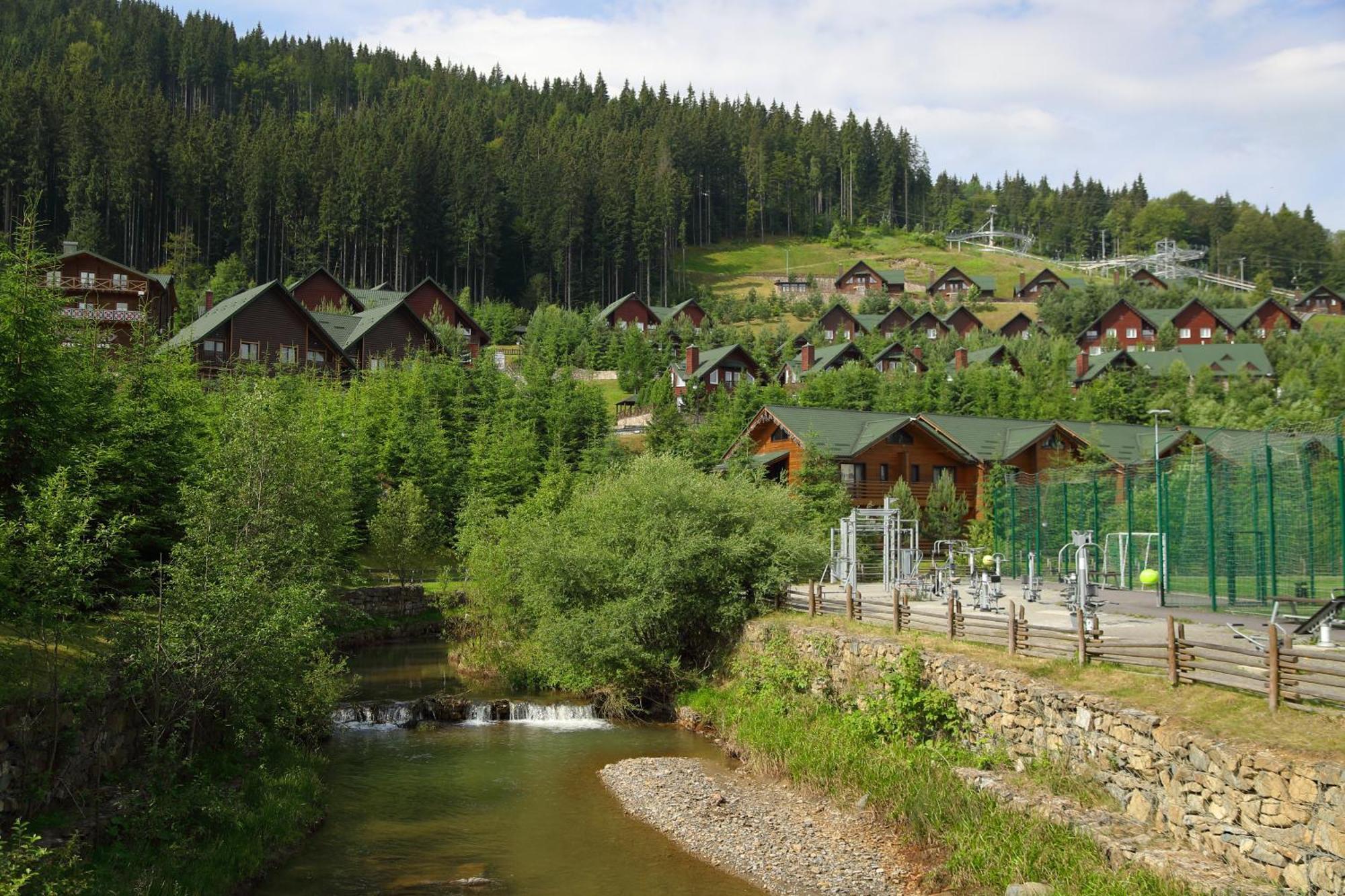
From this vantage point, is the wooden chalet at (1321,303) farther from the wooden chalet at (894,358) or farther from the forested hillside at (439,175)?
the wooden chalet at (894,358)

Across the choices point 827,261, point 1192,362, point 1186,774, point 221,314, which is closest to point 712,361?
point 221,314

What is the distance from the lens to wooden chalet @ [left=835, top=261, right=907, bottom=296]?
119 meters

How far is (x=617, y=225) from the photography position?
11069cm

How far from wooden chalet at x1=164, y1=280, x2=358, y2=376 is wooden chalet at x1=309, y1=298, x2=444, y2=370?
241 centimetres

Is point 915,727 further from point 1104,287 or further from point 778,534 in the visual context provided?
point 1104,287

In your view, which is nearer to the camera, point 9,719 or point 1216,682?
point 9,719

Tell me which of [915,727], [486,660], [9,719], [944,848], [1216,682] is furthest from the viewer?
[486,660]

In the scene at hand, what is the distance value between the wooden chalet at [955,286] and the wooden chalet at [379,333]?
69294 millimetres

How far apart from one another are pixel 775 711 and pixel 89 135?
9220 centimetres

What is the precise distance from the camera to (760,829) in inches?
648

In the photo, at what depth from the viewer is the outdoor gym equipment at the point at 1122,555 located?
27312mm

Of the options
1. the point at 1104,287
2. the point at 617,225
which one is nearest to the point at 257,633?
the point at 617,225

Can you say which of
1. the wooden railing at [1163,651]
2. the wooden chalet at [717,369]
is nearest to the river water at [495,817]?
the wooden railing at [1163,651]

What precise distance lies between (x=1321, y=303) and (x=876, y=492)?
94.2 meters
